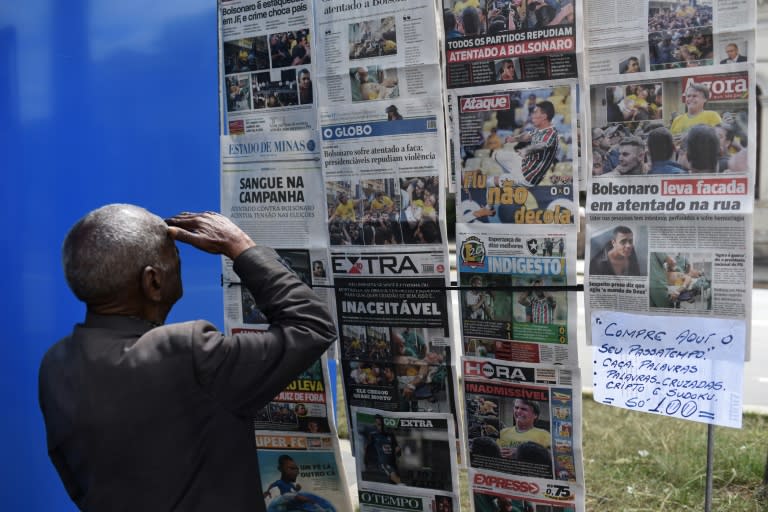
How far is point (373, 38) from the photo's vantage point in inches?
83.6

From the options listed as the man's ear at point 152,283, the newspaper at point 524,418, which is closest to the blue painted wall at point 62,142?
the man's ear at point 152,283

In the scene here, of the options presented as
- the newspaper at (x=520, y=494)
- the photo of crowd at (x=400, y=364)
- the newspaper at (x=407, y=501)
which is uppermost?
the photo of crowd at (x=400, y=364)

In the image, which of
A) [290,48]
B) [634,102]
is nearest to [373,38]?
[290,48]

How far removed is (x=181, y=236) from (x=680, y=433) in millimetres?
3303

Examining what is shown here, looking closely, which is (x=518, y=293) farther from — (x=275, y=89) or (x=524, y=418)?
(x=275, y=89)

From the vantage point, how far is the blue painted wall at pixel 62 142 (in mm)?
2494

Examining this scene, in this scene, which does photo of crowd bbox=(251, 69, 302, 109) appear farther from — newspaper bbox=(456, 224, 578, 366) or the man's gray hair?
the man's gray hair

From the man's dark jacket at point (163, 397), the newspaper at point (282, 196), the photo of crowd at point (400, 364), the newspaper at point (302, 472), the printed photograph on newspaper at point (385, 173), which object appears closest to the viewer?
the man's dark jacket at point (163, 397)

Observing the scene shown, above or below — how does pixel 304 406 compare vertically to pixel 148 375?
below

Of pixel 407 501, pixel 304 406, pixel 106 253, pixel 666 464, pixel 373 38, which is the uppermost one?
pixel 373 38

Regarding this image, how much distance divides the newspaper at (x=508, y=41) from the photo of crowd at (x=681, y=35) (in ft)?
0.58

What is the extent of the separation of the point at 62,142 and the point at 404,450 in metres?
1.48

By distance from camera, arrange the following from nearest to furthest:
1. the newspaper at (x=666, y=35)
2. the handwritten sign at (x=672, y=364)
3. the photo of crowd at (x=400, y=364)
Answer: the newspaper at (x=666, y=35), the handwritten sign at (x=672, y=364), the photo of crowd at (x=400, y=364)

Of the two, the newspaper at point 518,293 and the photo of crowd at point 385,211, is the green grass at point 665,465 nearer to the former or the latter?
the newspaper at point 518,293
